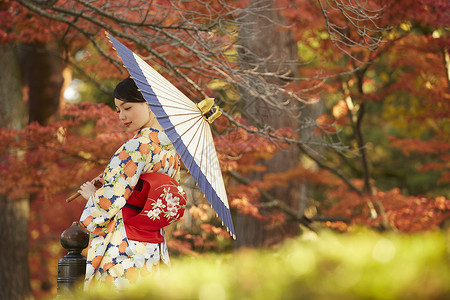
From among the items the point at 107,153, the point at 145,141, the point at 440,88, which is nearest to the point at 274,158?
the point at 440,88

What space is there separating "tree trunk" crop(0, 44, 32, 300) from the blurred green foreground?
20.1 ft

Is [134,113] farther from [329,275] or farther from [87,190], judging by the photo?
[329,275]

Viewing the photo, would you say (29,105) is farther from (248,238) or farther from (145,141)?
(145,141)

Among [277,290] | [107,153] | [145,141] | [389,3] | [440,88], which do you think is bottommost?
[277,290]

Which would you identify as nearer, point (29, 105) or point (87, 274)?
point (87, 274)

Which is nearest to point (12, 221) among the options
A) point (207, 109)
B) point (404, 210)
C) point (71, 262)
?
point (71, 262)

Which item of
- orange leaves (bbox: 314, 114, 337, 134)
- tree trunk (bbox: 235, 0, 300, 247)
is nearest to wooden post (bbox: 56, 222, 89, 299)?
orange leaves (bbox: 314, 114, 337, 134)

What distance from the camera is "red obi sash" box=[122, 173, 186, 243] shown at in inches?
111

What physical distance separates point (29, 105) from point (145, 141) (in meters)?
6.03

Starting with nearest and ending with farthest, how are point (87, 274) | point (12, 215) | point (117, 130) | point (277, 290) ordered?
1. point (277, 290)
2. point (87, 274)
3. point (117, 130)
4. point (12, 215)

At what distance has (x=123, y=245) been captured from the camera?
9.23 ft

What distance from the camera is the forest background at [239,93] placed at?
498 cm

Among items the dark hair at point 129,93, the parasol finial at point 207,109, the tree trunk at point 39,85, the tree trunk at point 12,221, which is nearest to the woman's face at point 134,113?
the dark hair at point 129,93

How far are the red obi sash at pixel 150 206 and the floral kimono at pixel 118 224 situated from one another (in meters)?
0.04
